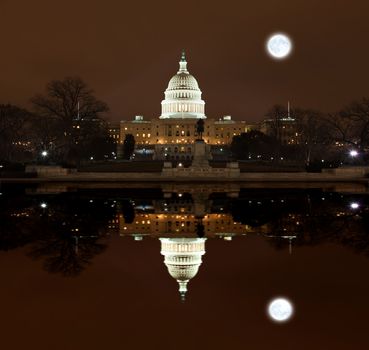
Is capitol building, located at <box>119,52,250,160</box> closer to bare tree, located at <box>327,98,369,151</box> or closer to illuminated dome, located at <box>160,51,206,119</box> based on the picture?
illuminated dome, located at <box>160,51,206,119</box>

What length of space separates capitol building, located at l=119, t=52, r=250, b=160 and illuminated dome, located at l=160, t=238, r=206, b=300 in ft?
372

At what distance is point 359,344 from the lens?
8.43 metres

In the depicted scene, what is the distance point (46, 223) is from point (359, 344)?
40.5 ft

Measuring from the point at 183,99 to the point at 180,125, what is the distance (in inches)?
317

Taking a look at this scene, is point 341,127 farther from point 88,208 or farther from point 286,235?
point 286,235

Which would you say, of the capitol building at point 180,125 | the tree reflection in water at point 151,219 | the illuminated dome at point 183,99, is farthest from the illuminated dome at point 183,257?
the illuminated dome at point 183,99

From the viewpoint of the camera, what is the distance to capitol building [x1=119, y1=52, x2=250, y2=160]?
5325 inches

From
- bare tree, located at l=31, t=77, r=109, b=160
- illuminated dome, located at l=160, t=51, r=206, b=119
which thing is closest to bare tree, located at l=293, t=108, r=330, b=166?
bare tree, located at l=31, t=77, r=109, b=160

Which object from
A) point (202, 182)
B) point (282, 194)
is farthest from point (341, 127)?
point (282, 194)

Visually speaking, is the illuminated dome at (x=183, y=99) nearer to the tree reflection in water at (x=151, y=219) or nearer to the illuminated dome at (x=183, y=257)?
the tree reflection in water at (x=151, y=219)

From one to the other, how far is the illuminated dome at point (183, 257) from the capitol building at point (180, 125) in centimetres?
11325

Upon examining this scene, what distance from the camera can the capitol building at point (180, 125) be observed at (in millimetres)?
135250

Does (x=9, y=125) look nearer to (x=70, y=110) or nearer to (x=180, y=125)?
(x=70, y=110)

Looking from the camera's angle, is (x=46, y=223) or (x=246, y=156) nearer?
(x=46, y=223)
